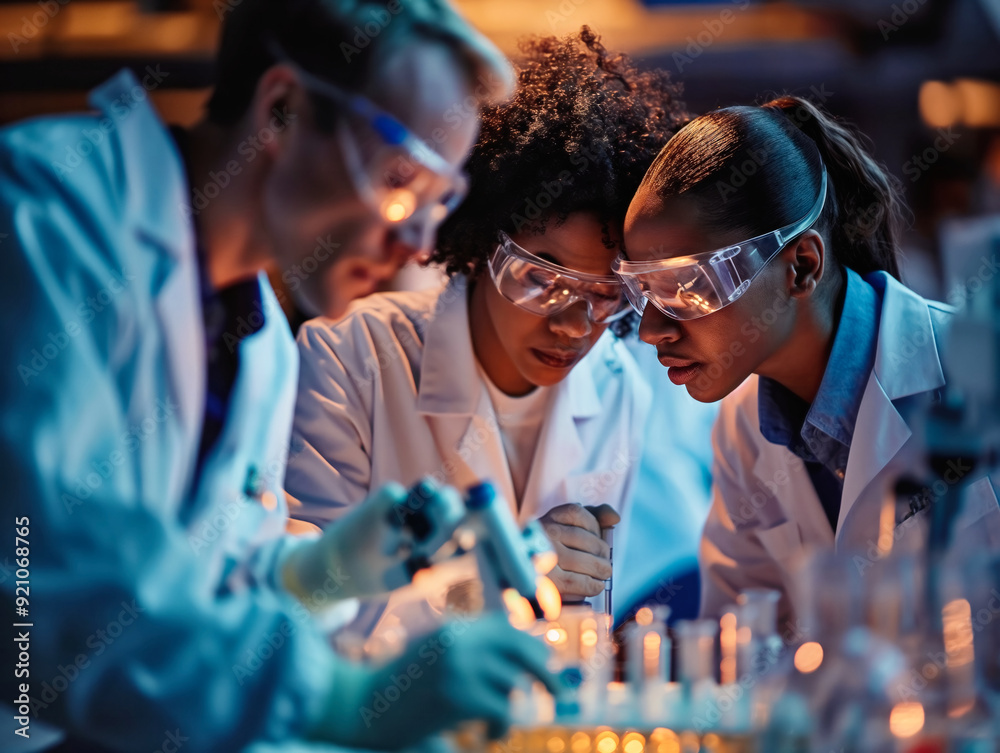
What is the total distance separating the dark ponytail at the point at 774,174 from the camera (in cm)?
154

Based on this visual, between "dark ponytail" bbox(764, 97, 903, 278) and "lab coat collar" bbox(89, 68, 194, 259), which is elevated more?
"lab coat collar" bbox(89, 68, 194, 259)

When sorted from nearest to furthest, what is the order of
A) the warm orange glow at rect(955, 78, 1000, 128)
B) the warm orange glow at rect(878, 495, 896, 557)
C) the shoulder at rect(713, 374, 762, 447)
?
the warm orange glow at rect(878, 495, 896, 557)
the shoulder at rect(713, 374, 762, 447)
the warm orange glow at rect(955, 78, 1000, 128)

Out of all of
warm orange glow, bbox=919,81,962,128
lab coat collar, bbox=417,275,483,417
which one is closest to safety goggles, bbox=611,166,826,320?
lab coat collar, bbox=417,275,483,417

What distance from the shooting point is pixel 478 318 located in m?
1.80

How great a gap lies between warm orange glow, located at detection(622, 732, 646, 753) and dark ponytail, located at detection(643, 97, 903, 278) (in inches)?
32.8

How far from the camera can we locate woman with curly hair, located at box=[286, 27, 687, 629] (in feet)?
5.21

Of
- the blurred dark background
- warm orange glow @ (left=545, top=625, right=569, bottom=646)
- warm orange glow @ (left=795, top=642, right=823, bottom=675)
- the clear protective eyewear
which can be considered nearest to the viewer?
the clear protective eyewear

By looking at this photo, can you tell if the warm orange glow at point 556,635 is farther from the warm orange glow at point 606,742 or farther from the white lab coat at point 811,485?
the white lab coat at point 811,485

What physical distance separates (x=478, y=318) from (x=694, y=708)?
0.81 meters

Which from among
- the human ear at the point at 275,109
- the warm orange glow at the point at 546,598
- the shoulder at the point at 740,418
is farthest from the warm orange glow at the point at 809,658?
the human ear at the point at 275,109

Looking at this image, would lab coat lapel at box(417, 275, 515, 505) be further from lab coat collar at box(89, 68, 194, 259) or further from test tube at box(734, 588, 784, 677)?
lab coat collar at box(89, 68, 194, 259)

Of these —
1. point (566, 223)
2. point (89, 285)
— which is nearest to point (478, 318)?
point (566, 223)

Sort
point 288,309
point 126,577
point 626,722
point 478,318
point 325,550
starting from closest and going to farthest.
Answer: point 126,577
point 325,550
point 288,309
point 626,722
point 478,318

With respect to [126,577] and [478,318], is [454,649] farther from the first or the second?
[478,318]
